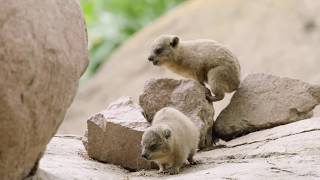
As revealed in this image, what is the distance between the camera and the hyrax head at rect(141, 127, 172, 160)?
5817mm

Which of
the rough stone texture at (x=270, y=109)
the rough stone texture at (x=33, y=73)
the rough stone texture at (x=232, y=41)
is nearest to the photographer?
the rough stone texture at (x=33, y=73)

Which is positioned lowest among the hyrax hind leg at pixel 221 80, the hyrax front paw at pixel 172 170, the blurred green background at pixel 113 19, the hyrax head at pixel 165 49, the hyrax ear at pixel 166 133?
the blurred green background at pixel 113 19

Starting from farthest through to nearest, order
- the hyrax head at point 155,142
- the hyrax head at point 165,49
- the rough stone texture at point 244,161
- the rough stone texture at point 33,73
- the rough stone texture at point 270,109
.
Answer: the hyrax head at point 165,49 < the rough stone texture at point 270,109 < the hyrax head at point 155,142 < the rough stone texture at point 244,161 < the rough stone texture at point 33,73

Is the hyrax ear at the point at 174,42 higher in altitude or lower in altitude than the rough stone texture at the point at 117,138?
higher

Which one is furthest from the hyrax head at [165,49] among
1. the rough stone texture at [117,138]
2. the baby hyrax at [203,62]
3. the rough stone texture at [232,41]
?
the rough stone texture at [232,41]

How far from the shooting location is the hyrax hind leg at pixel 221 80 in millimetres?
6824

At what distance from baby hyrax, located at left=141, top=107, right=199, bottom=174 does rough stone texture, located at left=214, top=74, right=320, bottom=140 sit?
0.69 metres

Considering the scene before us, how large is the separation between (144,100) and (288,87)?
1225mm

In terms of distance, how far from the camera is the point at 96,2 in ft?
49.4

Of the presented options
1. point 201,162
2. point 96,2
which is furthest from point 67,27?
point 96,2

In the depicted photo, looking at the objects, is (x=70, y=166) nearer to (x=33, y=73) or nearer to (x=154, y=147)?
(x=154, y=147)

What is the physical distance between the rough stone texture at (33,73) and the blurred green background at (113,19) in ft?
31.6

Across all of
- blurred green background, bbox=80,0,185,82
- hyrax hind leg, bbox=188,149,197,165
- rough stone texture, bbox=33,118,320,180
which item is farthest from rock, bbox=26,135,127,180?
blurred green background, bbox=80,0,185,82

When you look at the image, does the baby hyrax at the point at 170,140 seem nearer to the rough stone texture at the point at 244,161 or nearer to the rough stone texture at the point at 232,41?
the rough stone texture at the point at 244,161
